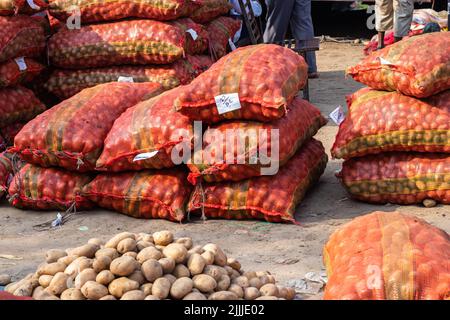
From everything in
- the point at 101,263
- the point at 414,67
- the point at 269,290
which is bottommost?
the point at 269,290

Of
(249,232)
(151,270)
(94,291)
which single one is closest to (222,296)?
(151,270)

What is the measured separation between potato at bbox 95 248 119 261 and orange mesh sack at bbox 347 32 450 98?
7.25 feet

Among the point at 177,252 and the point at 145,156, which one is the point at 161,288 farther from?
the point at 145,156

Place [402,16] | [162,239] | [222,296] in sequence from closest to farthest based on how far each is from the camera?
1. [222,296]
2. [162,239]
3. [402,16]

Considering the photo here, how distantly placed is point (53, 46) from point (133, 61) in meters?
0.77

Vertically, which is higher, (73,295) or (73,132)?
(73,132)

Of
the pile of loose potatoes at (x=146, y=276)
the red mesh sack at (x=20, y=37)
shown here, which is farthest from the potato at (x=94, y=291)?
the red mesh sack at (x=20, y=37)

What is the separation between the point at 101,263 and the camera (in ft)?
10.5

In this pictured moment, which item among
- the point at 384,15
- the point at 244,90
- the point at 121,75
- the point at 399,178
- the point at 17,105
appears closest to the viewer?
the point at 244,90

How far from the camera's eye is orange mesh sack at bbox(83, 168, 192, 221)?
15.4 ft

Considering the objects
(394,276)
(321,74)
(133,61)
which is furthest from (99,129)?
(321,74)

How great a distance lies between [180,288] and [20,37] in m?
3.86

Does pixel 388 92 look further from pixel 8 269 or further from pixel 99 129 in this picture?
pixel 8 269

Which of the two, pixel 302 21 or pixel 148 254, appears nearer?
pixel 148 254
